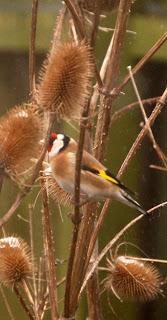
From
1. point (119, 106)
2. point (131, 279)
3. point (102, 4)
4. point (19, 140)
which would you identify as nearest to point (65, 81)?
point (19, 140)

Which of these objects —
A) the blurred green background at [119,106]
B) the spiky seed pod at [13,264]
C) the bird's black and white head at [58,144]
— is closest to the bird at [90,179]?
the bird's black and white head at [58,144]

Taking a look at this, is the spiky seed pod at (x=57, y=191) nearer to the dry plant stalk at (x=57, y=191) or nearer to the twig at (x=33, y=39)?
the dry plant stalk at (x=57, y=191)

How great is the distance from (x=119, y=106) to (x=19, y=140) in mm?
888

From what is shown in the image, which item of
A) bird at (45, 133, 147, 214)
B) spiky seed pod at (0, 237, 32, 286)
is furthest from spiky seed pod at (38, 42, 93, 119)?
spiky seed pod at (0, 237, 32, 286)

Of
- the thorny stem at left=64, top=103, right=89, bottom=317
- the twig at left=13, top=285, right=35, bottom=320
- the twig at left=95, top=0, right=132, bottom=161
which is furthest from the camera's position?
the twig at left=13, top=285, right=35, bottom=320

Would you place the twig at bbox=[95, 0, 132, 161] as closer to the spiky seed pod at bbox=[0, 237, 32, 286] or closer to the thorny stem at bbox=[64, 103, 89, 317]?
the thorny stem at bbox=[64, 103, 89, 317]

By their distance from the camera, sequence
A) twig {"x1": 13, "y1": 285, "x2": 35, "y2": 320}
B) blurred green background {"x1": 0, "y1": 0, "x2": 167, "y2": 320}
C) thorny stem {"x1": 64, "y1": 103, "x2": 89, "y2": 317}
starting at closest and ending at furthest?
thorny stem {"x1": 64, "y1": 103, "x2": 89, "y2": 317} → twig {"x1": 13, "y1": 285, "x2": 35, "y2": 320} → blurred green background {"x1": 0, "y1": 0, "x2": 167, "y2": 320}

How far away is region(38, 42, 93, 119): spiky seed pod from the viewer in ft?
2.31

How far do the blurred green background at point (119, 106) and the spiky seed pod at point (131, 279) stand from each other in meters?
0.50

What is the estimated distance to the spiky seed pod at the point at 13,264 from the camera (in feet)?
3.01

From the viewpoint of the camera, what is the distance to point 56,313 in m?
0.91

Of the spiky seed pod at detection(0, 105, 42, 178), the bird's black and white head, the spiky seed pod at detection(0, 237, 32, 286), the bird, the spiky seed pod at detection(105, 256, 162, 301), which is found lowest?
the spiky seed pod at detection(105, 256, 162, 301)

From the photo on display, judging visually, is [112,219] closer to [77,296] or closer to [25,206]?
[25,206]

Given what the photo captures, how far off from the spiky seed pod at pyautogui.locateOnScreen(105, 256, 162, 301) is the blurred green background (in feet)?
1.65
